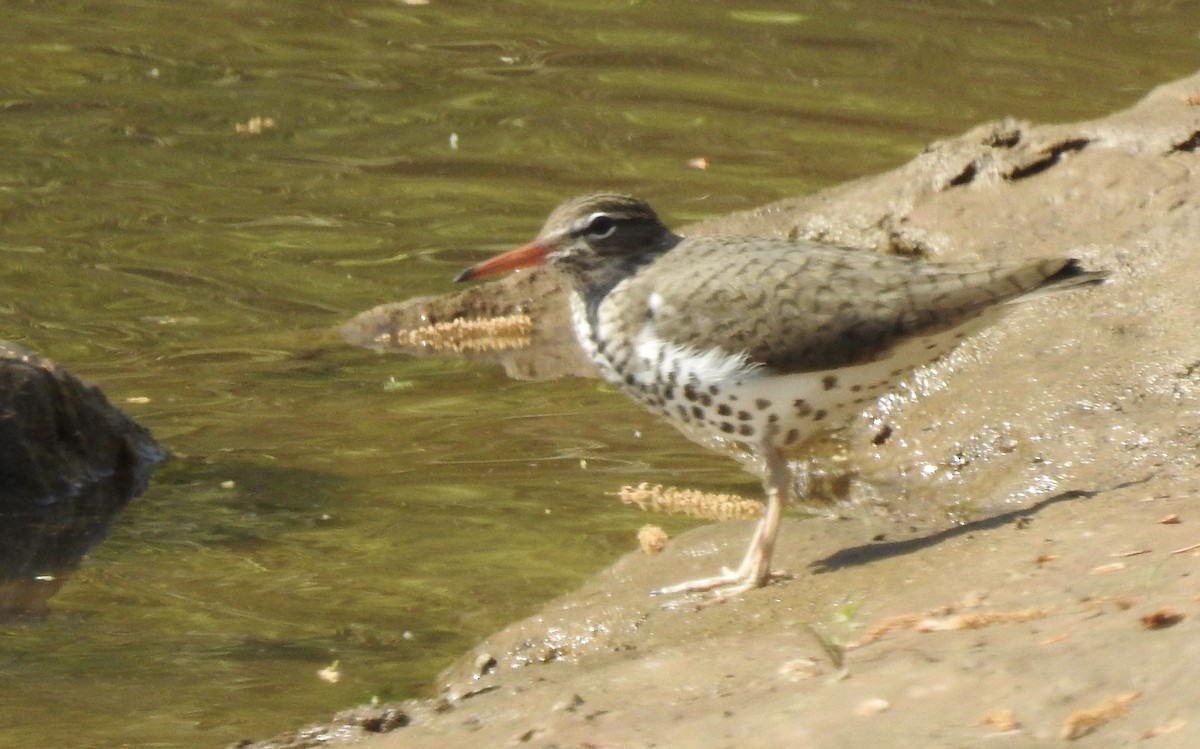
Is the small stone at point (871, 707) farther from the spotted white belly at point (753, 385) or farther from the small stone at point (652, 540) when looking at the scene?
the small stone at point (652, 540)

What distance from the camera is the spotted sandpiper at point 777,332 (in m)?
6.04

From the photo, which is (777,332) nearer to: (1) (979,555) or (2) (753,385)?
(2) (753,385)

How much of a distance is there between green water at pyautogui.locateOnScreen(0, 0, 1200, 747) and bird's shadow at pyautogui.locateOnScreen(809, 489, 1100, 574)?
3.86ft

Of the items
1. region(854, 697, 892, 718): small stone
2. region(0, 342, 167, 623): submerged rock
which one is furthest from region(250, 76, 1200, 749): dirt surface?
region(0, 342, 167, 623): submerged rock

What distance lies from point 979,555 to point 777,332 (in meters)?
0.98

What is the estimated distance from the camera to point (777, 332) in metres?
A: 6.07

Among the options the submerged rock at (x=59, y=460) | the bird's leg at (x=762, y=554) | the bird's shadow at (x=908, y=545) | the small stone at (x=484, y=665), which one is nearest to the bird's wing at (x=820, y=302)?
the bird's leg at (x=762, y=554)

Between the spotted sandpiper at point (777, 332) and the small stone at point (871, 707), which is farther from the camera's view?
the spotted sandpiper at point (777, 332)

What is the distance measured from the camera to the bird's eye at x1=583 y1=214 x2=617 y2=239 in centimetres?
659

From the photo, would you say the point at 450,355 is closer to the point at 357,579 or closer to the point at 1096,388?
the point at 357,579

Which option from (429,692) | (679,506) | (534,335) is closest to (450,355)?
(534,335)

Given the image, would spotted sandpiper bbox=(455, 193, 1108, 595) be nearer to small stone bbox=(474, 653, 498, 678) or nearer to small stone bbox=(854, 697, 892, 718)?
small stone bbox=(474, 653, 498, 678)

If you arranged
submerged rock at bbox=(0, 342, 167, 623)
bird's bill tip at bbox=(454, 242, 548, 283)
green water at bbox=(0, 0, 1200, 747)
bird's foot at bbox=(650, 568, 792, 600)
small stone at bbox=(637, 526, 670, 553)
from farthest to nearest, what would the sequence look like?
1. submerged rock at bbox=(0, 342, 167, 623)
2. small stone at bbox=(637, 526, 670, 553)
3. bird's bill tip at bbox=(454, 242, 548, 283)
4. green water at bbox=(0, 0, 1200, 747)
5. bird's foot at bbox=(650, 568, 792, 600)

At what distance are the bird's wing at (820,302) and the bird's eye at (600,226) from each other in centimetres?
38
